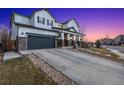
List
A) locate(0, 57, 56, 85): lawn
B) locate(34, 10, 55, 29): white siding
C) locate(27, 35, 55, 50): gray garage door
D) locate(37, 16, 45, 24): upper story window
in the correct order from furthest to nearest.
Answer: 1. locate(37, 16, 45, 24): upper story window
2. locate(34, 10, 55, 29): white siding
3. locate(27, 35, 55, 50): gray garage door
4. locate(0, 57, 56, 85): lawn

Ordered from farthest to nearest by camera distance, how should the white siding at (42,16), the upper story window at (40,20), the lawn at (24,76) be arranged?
the upper story window at (40,20) → the white siding at (42,16) → the lawn at (24,76)

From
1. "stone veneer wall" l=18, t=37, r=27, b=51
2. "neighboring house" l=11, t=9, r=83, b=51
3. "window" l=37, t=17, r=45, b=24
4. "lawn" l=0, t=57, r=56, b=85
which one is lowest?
"lawn" l=0, t=57, r=56, b=85

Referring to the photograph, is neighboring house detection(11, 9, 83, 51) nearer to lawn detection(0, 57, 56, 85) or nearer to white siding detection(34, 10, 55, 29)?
white siding detection(34, 10, 55, 29)

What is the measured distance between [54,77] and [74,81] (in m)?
0.94

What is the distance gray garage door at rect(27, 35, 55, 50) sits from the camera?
11841 mm

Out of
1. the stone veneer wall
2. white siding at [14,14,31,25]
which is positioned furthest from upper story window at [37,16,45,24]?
the stone veneer wall

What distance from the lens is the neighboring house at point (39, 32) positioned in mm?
11305

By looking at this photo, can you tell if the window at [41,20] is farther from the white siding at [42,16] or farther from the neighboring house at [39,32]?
the white siding at [42,16]

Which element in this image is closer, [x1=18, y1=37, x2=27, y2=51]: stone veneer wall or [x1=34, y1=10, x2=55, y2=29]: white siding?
[x1=18, y1=37, x2=27, y2=51]: stone veneer wall

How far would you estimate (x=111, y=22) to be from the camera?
8539 mm

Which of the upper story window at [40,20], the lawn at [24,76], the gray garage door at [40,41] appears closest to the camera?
the lawn at [24,76]

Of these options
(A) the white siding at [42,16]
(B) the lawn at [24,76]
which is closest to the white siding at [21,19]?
(A) the white siding at [42,16]
